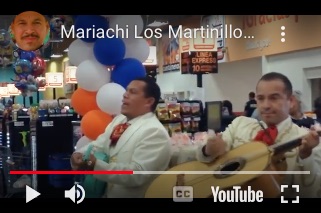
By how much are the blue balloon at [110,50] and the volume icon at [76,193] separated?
867 mm

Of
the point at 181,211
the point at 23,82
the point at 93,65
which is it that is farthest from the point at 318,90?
the point at 23,82

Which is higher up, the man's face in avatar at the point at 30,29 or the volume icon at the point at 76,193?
the man's face in avatar at the point at 30,29

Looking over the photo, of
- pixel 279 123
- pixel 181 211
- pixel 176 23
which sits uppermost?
pixel 176 23

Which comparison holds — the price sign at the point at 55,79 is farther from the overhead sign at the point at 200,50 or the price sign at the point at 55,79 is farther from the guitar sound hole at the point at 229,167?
the guitar sound hole at the point at 229,167

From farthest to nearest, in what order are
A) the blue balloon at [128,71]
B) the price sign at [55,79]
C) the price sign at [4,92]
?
the price sign at [4,92] → the blue balloon at [128,71] → the price sign at [55,79]

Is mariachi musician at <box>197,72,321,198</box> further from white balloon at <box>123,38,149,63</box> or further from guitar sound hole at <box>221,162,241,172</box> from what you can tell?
white balloon at <box>123,38,149,63</box>

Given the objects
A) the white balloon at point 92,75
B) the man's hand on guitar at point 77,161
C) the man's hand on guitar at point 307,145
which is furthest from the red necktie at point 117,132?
the man's hand on guitar at point 307,145

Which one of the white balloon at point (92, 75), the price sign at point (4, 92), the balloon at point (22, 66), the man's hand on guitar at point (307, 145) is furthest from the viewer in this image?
the balloon at point (22, 66)

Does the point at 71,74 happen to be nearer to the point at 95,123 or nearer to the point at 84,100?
the point at 84,100

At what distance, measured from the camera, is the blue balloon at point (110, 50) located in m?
3.96

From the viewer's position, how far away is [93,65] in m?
4.10
